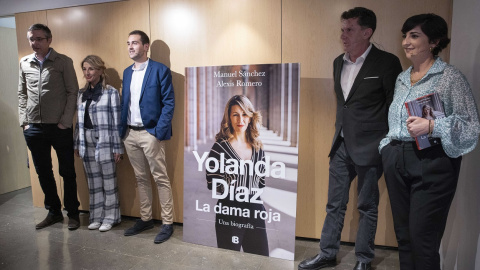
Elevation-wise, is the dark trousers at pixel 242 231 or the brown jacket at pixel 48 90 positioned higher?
the brown jacket at pixel 48 90

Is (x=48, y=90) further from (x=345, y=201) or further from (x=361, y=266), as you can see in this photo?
(x=361, y=266)

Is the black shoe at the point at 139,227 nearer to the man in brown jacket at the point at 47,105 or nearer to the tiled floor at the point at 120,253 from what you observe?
the tiled floor at the point at 120,253

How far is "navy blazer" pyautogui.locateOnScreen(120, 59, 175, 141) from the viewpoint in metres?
2.81

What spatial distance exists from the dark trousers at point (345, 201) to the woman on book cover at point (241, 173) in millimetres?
510

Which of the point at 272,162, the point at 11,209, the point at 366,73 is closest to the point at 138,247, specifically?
the point at 272,162

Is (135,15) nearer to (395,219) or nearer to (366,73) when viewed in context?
(366,73)

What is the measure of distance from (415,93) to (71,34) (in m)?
3.37

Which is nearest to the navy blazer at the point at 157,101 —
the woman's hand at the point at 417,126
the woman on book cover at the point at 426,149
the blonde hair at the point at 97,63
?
the blonde hair at the point at 97,63

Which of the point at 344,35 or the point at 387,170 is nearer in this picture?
the point at 387,170

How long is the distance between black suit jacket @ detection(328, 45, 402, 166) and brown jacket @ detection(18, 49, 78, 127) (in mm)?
2617

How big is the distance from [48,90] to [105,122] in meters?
0.65

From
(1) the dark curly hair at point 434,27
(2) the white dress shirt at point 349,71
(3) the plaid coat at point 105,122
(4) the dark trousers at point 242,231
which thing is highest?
(1) the dark curly hair at point 434,27

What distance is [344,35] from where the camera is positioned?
220 centimetres

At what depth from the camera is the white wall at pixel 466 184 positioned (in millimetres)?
1822
